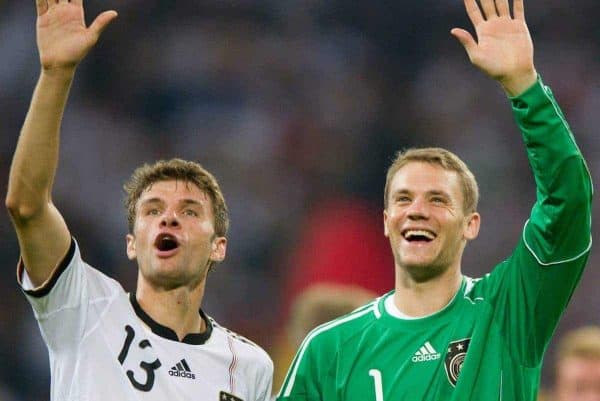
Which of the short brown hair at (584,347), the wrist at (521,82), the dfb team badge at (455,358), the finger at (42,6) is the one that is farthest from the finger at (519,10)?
the short brown hair at (584,347)

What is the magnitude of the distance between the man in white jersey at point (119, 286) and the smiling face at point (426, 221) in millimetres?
704

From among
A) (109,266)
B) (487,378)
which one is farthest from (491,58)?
(109,266)

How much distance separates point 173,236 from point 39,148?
759 mm

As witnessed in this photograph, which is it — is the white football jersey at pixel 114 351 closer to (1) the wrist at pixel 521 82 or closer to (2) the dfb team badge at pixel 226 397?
(2) the dfb team badge at pixel 226 397

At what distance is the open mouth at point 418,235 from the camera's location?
4.11 meters

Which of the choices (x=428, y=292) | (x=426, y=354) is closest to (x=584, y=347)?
(x=428, y=292)

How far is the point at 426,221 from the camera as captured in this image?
4.13m

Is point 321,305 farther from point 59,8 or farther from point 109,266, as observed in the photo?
point 59,8

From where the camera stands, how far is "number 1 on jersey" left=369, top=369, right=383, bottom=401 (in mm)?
4021

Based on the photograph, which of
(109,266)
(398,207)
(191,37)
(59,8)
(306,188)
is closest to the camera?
(59,8)

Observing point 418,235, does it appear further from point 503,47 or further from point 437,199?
point 503,47

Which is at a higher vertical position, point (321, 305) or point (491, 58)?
point (491, 58)

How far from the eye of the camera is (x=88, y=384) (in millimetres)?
3791

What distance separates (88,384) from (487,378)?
137cm
